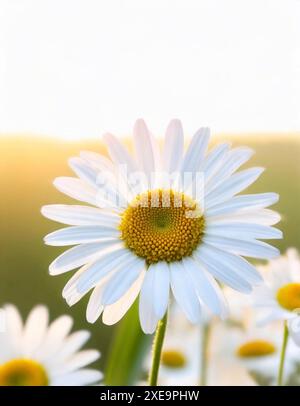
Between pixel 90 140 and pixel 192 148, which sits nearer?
pixel 192 148

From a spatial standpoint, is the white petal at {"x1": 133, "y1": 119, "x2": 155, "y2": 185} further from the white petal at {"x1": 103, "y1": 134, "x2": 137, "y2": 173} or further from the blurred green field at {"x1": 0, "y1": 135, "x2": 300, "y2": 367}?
the blurred green field at {"x1": 0, "y1": 135, "x2": 300, "y2": 367}

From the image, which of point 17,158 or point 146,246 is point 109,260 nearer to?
point 146,246

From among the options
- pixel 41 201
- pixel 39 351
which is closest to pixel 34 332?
pixel 39 351

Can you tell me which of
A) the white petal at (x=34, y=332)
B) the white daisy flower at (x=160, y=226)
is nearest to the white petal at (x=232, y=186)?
the white daisy flower at (x=160, y=226)

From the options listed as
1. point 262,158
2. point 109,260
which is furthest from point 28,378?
point 262,158

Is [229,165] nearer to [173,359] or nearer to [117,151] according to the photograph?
[117,151]

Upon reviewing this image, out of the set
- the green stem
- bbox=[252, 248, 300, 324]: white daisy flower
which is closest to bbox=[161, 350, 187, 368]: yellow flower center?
the green stem

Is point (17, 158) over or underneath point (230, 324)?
over

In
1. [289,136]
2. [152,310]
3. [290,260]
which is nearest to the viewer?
[152,310]
